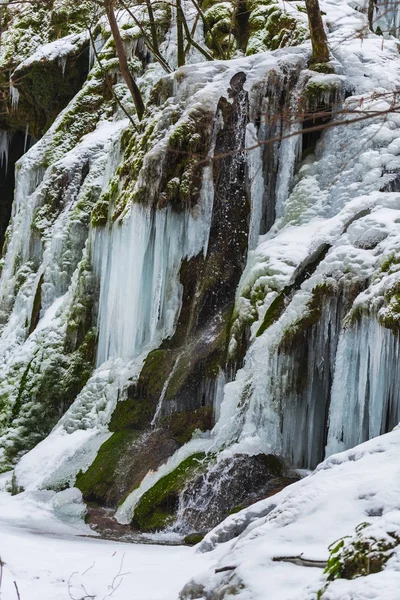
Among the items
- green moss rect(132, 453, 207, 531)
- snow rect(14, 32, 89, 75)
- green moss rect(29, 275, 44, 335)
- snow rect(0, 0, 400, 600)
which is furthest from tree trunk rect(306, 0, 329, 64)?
snow rect(14, 32, 89, 75)

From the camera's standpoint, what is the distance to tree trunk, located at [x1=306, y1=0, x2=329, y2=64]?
10719 millimetres

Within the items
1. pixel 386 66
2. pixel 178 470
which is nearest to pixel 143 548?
pixel 178 470

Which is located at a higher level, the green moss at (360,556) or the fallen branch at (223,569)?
the green moss at (360,556)

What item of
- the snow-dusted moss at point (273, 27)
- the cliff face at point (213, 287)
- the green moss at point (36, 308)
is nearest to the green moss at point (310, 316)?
the cliff face at point (213, 287)

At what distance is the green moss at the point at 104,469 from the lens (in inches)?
370

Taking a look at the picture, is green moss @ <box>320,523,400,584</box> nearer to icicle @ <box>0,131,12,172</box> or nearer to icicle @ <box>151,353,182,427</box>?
icicle @ <box>151,353,182,427</box>

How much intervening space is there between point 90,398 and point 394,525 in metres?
8.00

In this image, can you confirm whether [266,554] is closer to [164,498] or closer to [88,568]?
[88,568]

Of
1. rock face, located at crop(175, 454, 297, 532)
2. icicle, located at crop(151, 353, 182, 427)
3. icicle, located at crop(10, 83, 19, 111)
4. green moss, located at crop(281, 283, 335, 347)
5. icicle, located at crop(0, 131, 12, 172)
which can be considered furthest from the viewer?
icicle, located at crop(0, 131, 12, 172)

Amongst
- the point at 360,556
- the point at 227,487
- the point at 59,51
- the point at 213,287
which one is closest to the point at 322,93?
Answer: the point at 213,287

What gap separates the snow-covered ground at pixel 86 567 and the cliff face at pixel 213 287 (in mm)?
1245

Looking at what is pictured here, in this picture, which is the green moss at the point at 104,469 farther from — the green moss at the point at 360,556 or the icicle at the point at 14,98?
the icicle at the point at 14,98

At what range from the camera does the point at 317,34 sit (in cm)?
1119

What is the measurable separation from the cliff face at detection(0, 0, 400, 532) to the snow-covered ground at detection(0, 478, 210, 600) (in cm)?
125
